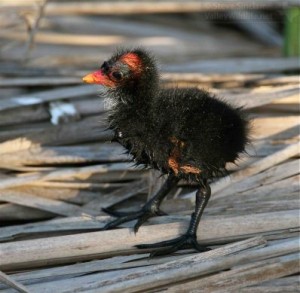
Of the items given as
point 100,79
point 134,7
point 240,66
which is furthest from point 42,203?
point 134,7

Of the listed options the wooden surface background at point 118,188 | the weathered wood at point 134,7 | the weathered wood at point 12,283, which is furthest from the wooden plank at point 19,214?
the weathered wood at point 134,7

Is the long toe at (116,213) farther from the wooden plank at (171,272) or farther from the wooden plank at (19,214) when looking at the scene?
the wooden plank at (171,272)

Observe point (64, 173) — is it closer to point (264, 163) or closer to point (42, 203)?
point (42, 203)

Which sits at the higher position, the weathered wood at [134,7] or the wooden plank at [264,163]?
the weathered wood at [134,7]

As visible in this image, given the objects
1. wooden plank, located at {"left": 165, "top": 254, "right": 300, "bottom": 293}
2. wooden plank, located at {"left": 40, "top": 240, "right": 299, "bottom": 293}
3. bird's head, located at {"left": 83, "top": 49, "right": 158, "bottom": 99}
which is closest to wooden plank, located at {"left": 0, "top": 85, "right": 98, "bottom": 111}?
bird's head, located at {"left": 83, "top": 49, "right": 158, "bottom": 99}

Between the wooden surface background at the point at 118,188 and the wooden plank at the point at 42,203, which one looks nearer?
the wooden surface background at the point at 118,188

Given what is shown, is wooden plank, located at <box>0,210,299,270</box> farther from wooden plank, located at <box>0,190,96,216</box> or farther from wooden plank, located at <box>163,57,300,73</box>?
wooden plank, located at <box>163,57,300,73</box>
